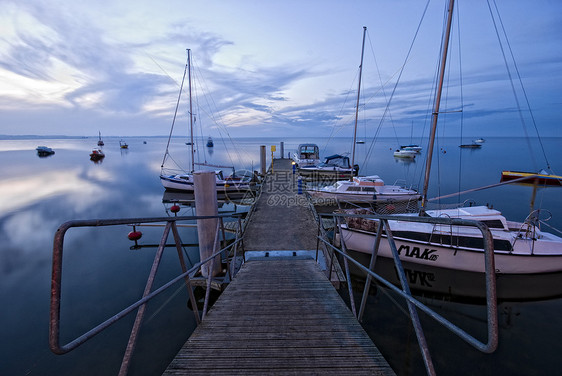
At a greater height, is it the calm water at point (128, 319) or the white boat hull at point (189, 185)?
the white boat hull at point (189, 185)

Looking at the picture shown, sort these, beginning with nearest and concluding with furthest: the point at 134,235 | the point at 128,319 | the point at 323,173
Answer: the point at 128,319, the point at 134,235, the point at 323,173

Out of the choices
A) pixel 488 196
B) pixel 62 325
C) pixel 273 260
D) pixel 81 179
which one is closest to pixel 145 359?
pixel 62 325

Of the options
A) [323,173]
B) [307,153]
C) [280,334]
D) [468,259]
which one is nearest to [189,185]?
[323,173]

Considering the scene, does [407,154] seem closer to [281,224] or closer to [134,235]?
[281,224]

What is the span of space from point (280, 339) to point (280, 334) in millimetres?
96

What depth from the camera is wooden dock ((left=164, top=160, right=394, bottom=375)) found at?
7.80ft

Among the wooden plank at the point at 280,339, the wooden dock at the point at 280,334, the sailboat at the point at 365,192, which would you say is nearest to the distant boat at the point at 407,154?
the sailboat at the point at 365,192

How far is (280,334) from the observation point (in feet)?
9.49

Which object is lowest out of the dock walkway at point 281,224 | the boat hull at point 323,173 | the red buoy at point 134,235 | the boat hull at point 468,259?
the red buoy at point 134,235

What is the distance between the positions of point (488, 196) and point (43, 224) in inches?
1685

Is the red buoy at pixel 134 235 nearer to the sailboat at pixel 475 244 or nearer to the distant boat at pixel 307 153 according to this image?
the sailboat at pixel 475 244

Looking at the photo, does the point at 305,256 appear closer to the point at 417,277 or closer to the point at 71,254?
the point at 417,277

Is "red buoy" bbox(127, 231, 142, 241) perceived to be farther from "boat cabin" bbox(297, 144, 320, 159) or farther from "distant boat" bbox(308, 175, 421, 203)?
"boat cabin" bbox(297, 144, 320, 159)

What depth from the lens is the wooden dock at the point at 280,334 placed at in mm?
2377
